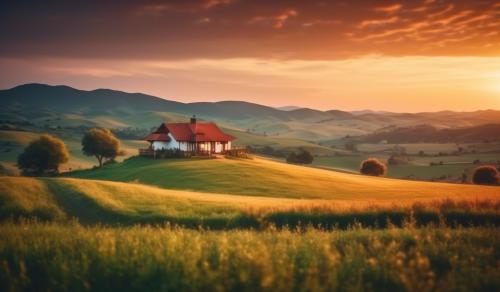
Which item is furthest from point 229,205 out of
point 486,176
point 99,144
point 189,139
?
point 99,144

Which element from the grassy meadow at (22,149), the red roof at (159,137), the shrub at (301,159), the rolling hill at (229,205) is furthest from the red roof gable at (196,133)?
the shrub at (301,159)

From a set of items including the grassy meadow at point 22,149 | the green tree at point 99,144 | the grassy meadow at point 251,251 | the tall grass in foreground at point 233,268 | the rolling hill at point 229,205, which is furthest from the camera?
the grassy meadow at point 22,149

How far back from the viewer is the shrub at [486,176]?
81875 millimetres

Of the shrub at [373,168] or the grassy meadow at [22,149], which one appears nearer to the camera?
the shrub at [373,168]

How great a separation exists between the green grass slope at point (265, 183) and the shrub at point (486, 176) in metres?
21.2

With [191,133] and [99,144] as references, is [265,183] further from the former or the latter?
[99,144]

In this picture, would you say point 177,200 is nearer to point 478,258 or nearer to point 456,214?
point 456,214

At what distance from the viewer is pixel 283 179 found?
62.3m

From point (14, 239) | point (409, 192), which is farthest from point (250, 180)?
point (14, 239)

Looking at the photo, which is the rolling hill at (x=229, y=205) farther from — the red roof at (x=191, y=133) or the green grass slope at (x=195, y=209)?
the red roof at (x=191, y=133)

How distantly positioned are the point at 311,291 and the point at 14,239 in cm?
1022

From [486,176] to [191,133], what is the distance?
60.6 meters

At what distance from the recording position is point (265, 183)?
2285 inches

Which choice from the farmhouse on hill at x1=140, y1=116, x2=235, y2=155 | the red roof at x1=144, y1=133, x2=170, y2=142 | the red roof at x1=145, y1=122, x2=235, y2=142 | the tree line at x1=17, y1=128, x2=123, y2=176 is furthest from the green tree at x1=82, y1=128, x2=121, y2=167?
the red roof at x1=144, y1=133, x2=170, y2=142
